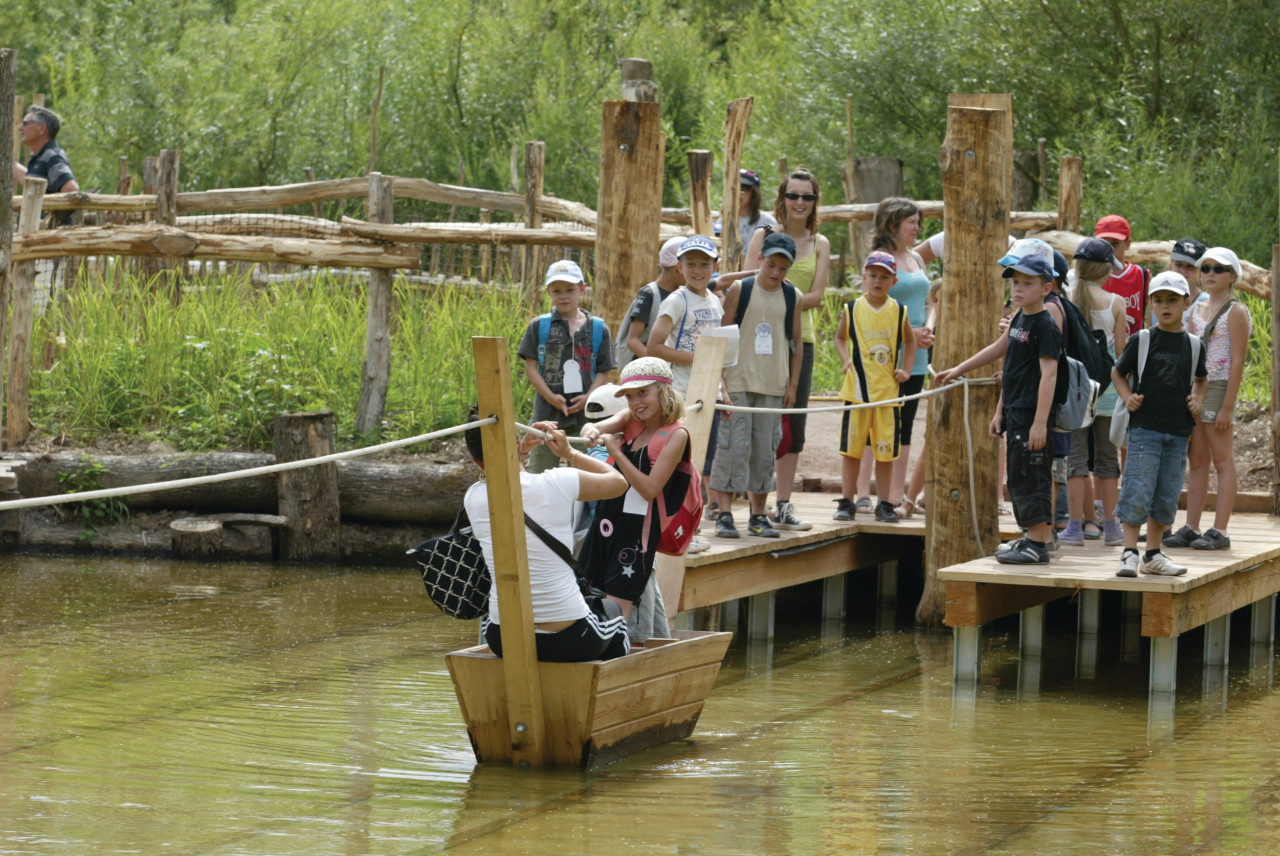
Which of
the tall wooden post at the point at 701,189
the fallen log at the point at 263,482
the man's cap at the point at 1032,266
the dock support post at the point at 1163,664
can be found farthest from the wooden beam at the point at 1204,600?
the fallen log at the point at 263,482

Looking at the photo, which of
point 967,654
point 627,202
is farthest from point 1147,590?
point 627,202

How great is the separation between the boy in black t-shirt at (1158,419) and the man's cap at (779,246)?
5.61ft

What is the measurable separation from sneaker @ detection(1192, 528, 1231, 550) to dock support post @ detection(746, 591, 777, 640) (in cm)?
223

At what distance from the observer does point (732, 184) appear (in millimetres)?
10539

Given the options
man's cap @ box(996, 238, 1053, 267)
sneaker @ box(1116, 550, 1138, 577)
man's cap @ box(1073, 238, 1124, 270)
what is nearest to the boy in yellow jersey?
man's cap @ box(1073, 238, 1124, 270)

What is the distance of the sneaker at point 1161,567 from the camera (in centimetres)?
749

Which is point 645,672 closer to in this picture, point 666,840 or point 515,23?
point 666,840

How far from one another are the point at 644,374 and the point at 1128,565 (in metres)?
2.67

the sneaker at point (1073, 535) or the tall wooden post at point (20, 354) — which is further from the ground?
the tall wooden post at point (20, 354)

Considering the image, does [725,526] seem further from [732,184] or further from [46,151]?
[46,151]

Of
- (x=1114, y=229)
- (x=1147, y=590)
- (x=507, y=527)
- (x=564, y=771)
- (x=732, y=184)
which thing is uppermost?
(x=732, y=184)

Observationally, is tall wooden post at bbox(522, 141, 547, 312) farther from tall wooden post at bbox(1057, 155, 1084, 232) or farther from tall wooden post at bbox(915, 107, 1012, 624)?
tall wooden post at bbox(915, 107, 1012, 624)

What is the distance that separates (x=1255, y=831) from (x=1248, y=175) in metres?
13.1

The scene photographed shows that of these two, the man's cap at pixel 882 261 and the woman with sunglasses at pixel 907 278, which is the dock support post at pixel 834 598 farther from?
the man's cap at pixel 882 261
